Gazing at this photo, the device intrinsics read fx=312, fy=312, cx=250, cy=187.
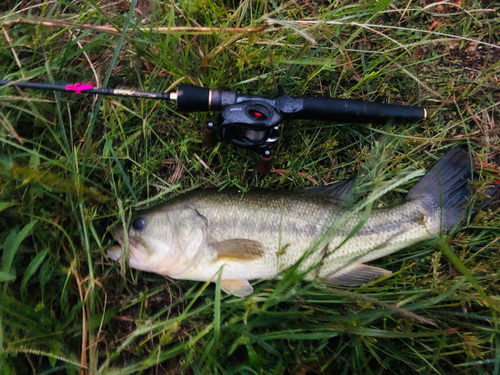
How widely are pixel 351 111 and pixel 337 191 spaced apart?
60 cm

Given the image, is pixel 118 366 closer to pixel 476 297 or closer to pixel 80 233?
pixel 80 233

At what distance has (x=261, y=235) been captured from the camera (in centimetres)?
221

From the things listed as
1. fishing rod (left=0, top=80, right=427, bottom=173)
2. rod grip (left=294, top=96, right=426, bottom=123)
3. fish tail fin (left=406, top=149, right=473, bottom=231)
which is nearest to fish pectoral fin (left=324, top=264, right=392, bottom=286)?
fish tail fin (left=406, top=149, right=473, bottom=231)

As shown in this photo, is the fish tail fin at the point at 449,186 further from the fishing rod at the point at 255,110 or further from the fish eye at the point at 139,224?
the fish eye at the point at 139,224

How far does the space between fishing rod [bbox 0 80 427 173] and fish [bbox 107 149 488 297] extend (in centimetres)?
39

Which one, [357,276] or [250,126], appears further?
[357,276]

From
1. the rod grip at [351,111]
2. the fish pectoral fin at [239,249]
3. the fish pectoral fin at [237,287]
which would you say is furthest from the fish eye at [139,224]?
the rod grip at [351,111]

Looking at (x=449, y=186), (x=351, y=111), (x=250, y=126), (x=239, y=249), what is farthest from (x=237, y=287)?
(x=449, y=186)

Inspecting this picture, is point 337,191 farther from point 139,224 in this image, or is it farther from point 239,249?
point 139,224

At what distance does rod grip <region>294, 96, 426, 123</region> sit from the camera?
6.97 ft

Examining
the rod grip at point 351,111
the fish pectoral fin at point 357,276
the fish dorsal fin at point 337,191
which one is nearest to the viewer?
the rod grip at point 351,111

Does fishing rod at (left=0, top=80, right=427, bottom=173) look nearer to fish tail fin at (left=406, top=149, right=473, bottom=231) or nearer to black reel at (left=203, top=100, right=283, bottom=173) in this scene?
black reel at (left=203, top=100, right=283, bottom=173)

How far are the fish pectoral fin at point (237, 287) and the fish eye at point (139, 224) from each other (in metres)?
0.71

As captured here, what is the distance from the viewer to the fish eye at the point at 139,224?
2.25 metres
